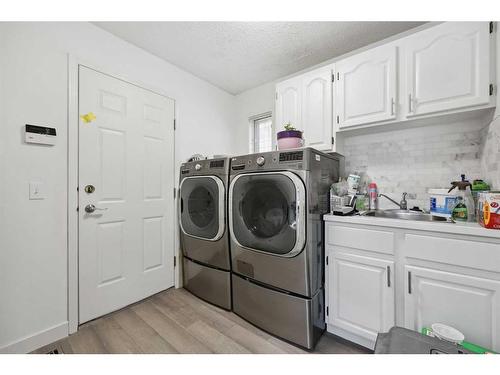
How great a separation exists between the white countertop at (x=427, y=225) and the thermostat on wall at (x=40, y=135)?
79.3 inches

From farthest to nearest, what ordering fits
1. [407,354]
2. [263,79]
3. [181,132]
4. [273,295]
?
[263,79], [181,132], [273,295], [407,354]

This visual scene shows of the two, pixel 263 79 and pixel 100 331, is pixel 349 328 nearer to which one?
pixel 100 331

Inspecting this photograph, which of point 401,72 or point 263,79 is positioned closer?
point 401,72

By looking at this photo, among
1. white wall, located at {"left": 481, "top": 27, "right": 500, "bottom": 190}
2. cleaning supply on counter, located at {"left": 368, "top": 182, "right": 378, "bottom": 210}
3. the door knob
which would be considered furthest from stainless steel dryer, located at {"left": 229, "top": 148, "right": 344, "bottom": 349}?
the door knob

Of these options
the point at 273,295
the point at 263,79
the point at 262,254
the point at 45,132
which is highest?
the point at 263,79

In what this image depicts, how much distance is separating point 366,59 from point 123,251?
102 inches

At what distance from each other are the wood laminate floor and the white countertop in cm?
86

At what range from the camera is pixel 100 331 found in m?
1.56

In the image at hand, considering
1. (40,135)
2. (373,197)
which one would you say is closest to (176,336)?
(40,135)

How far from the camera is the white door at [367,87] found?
5.03 feet

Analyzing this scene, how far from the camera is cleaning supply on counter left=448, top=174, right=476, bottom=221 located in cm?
133

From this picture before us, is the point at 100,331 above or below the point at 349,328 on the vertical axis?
below

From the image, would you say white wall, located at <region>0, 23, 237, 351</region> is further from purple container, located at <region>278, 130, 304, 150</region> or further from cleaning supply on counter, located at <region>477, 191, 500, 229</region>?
cleaning supply on counter, located at <region>477, 191, 500, 229</region>
